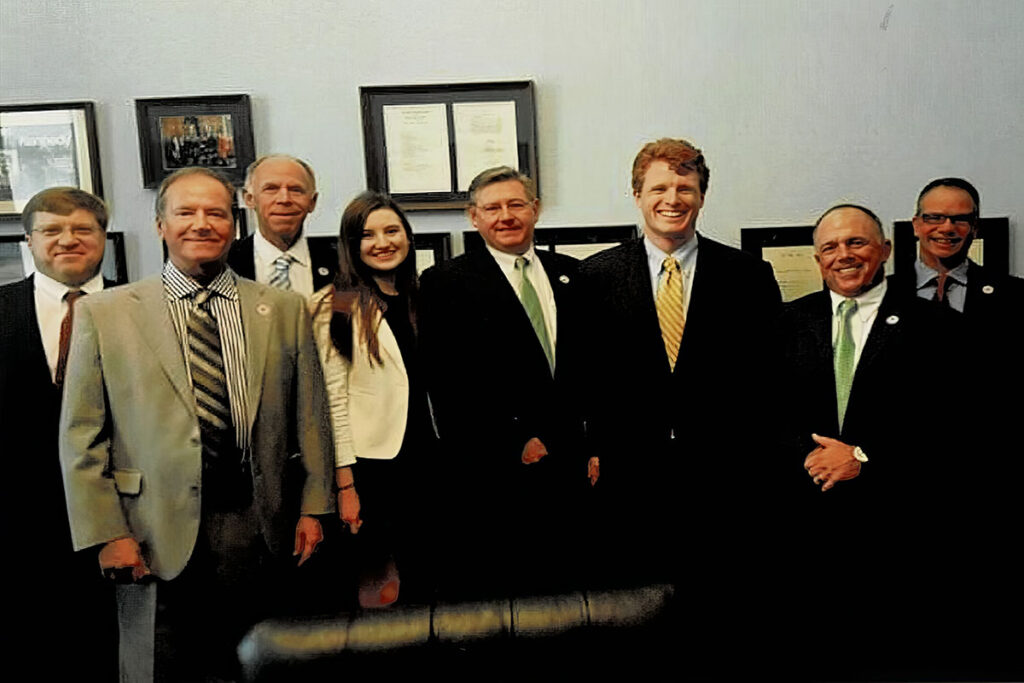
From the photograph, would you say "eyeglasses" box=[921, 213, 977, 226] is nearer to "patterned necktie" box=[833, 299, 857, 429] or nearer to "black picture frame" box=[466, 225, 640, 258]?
"patterned necktie" box=[833, 299, 857, 429]

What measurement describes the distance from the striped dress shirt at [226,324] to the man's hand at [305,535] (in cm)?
24

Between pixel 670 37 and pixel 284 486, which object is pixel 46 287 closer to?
pixel 284 486

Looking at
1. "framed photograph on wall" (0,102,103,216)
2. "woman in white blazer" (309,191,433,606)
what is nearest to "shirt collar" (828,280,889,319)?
"woman in white blazer" (309,191,433,606)

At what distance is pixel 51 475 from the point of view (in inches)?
94.3

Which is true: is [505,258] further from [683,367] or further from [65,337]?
[65,337]

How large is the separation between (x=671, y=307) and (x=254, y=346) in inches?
47.1

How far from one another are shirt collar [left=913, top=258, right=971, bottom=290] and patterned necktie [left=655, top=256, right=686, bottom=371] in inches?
33.3

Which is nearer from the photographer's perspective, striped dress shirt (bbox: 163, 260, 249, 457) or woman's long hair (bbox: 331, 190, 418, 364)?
striped dress shirt (bbox: 163, 260, 249, 457)

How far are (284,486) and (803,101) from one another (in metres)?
2.32

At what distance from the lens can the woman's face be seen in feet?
7.73

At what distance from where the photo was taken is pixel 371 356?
92.7 inches

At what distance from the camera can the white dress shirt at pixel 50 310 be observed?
2.36 m

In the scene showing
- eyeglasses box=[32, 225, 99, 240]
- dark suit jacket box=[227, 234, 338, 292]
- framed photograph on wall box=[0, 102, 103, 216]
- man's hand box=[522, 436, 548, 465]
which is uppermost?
framed photograph on wall box=[0, 102, 103, 216]

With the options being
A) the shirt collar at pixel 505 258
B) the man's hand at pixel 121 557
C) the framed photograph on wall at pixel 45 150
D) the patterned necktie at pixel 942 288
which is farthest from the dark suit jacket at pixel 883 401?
the framed photograph on wall at pixel 45 150
